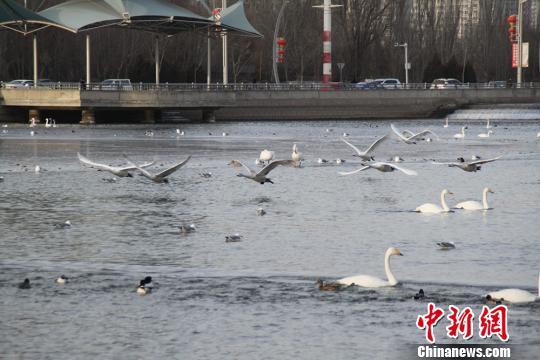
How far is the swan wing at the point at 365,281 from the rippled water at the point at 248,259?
0.36ft

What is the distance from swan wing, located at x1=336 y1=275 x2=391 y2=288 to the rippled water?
0.11 m

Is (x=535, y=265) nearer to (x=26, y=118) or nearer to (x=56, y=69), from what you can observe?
(x=26, y=118)

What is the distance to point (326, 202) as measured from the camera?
2384 centimetres

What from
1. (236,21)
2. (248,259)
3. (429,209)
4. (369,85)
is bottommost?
(248,259)

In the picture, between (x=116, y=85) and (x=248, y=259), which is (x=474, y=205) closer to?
(x=248, y=259)

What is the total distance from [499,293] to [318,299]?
2064 mm

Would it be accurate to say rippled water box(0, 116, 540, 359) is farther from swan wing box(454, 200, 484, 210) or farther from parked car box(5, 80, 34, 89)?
parked car box(5, 80, 34, 89)

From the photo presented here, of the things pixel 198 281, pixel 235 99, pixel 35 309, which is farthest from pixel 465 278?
pixel 235 99

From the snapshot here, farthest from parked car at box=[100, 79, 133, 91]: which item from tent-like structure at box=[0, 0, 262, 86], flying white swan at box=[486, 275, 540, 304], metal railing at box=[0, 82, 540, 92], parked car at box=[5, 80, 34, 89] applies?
flying white swan at box=[486, 275, 540, 304]

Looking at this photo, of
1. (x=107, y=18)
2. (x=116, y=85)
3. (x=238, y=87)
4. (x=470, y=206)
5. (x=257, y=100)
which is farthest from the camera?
(x=238, y=87)

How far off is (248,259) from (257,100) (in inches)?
1913

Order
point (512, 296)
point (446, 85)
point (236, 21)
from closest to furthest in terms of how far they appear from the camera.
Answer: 1. point (512, 296)
2. point (236, 21)
3. point (446, 85)

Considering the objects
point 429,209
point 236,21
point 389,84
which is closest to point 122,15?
point 236,21

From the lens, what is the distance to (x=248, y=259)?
1666 centimetres
